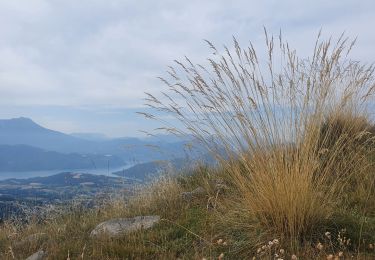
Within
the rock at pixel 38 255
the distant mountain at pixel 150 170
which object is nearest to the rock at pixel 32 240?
the rock at pixel 38 255

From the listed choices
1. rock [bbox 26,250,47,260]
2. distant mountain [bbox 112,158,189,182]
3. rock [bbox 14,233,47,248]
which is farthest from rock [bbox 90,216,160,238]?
distant mountain [bbox 112,158,189,182]

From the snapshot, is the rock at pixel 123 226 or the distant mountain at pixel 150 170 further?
the distant mountain at pixel 150 170

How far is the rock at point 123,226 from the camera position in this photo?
14.9ft

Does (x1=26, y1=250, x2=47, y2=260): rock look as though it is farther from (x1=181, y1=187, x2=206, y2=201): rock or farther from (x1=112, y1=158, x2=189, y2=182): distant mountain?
(x1=112, y1=158, x2=189, y2=182): distant mountain

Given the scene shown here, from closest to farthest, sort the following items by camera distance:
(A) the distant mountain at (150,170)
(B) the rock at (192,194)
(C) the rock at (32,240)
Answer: (C) the rock at (32,240) < (B) the rock at (192,194) < (A) the distant mountain at (150,170)

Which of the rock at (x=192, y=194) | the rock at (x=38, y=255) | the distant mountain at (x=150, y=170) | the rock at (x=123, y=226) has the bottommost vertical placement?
the rock at (x=38, y=255)

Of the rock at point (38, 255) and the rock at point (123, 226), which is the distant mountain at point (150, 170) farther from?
the rock at point (38, 255)

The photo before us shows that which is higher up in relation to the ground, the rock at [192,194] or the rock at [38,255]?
the rock at [192,194]

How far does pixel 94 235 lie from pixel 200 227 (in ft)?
3.68

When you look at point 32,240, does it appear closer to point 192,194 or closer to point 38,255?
point 38,255

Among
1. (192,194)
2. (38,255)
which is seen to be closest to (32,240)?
(38,255)

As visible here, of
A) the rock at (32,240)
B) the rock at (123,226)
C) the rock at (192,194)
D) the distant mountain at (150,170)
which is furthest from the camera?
the distant mountain at (150,170)

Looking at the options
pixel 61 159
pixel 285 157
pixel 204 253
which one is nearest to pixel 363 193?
pixel 285 157

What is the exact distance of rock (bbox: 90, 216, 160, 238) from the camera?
14.9 ft
